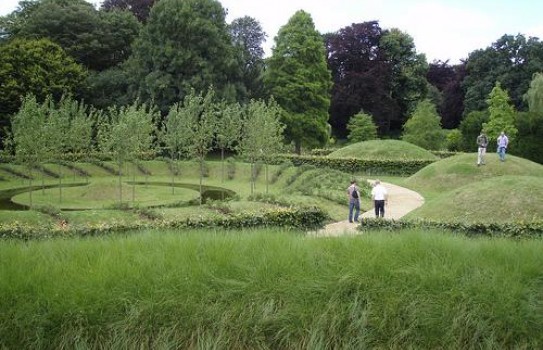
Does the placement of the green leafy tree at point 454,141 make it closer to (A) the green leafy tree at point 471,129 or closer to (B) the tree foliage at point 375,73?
(A) the green leafy tree at point 471,129

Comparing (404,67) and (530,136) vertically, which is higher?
(404,67)

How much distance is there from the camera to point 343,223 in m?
20.2

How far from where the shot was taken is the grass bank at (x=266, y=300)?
6406mm

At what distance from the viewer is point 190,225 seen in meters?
14.9

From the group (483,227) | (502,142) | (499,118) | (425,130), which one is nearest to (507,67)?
(499,118)

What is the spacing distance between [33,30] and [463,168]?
41.2 m

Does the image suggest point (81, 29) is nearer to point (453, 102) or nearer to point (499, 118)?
point (499, 118)

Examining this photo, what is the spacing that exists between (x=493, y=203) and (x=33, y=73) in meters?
37.8

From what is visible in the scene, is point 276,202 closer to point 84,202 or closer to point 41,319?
point 84,202

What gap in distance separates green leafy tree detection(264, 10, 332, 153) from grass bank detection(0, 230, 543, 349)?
42.1m

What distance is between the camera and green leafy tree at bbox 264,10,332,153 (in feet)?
162

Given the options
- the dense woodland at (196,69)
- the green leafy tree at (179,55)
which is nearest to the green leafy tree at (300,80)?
the dense woodland at (196,69)

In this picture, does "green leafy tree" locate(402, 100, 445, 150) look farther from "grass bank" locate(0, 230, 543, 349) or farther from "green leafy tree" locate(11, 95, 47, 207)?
"grass bank" locate(0, 230, 543, 349)

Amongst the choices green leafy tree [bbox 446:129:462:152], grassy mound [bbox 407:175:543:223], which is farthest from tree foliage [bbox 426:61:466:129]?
grassy mound [bbox 407:175:543:223]
